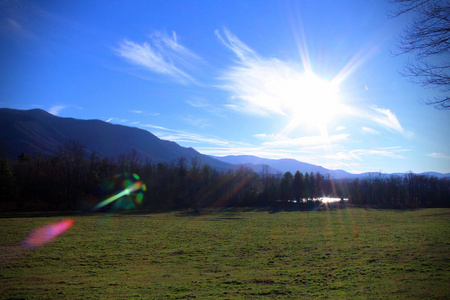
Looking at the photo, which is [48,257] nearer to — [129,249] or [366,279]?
[129,249]

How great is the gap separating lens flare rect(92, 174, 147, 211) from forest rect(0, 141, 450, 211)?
0.31 metres

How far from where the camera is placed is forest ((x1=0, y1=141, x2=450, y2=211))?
229 ft

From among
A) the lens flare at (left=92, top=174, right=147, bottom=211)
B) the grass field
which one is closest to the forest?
the lens flare at (left=92, top=174, right=147, bottom=211)

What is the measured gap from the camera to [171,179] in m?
91.4

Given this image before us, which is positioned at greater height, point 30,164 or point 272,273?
point 30,164

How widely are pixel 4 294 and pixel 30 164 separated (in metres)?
84.4

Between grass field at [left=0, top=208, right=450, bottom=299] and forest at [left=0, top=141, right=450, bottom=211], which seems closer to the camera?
grass field at [left=0, top=208, right=450, bottom=299]

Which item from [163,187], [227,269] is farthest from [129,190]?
[227,269]

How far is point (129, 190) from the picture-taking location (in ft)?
266

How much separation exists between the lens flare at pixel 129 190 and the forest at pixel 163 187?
312 millimetres

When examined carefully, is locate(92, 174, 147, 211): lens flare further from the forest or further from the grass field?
Answer: the grass field

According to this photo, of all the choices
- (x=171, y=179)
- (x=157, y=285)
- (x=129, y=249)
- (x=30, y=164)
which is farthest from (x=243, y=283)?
(x=30, y=164)

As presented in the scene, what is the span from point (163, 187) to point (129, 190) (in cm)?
1176

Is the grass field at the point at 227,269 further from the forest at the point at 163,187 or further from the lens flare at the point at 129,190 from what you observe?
the forest at the point at 163,187
